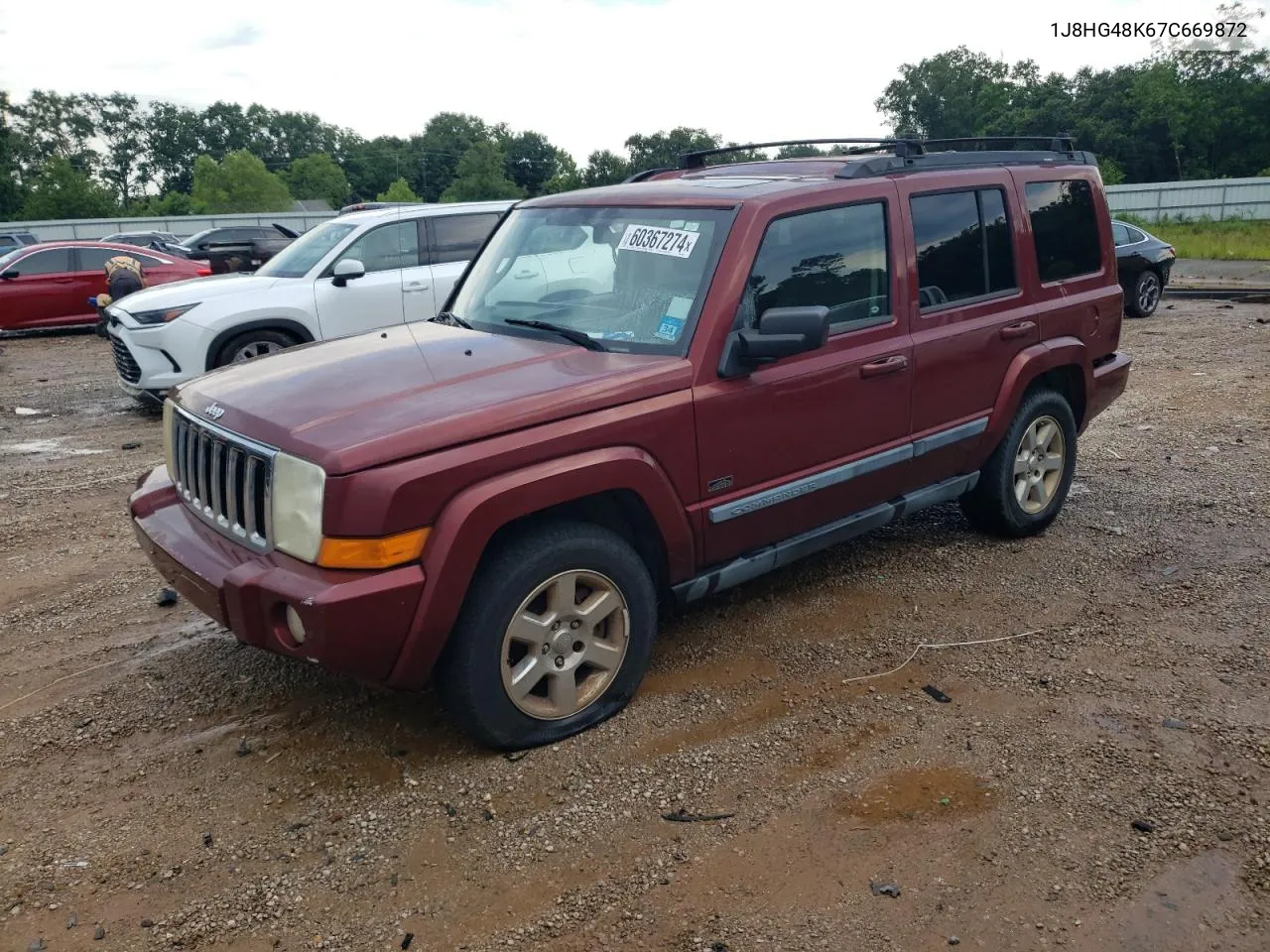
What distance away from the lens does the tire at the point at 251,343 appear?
8.78 metres

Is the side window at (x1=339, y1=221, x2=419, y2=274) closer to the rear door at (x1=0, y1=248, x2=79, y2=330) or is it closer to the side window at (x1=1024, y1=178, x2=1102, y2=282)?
the side window at (x1=1024, y1=178, x2=1102, y2=282)

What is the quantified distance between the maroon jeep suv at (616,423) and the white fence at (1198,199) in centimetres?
3253

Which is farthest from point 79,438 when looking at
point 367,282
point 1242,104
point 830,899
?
point 1242,104

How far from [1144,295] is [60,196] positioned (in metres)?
62.2

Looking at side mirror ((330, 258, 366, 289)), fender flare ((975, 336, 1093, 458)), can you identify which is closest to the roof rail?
fender flare ((975, 336, 1093, 458))

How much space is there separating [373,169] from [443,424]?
10817cm

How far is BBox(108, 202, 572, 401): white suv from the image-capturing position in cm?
865

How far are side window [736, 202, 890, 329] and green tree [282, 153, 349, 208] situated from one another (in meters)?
94.7

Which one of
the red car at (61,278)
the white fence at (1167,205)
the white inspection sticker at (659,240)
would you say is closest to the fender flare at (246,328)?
the white inspection sticker at (659,240)

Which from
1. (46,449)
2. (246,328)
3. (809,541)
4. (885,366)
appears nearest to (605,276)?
(885,366)

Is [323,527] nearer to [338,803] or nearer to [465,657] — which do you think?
[465,657]

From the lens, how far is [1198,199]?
3419cm

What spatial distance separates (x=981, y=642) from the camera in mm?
4395

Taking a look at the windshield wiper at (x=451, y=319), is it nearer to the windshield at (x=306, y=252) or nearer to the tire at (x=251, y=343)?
the tire at (x=251, y=343)
